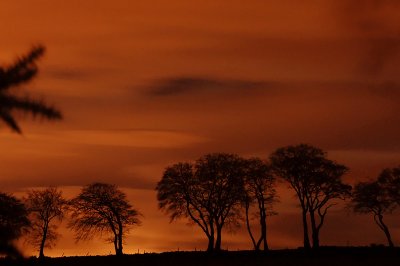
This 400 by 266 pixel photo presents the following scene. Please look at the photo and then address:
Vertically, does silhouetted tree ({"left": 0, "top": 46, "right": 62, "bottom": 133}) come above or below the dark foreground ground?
below

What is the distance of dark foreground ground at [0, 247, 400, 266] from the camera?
56281mm

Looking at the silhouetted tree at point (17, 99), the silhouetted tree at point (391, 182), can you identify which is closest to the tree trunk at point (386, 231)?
the silhouetted tree at point (391, 182)

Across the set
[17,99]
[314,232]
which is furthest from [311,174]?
[17,99]

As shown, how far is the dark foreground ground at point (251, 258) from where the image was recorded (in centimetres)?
Answer: 5628

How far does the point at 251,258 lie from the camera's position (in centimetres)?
6178

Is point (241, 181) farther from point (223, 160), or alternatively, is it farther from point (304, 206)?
point (304, 206)

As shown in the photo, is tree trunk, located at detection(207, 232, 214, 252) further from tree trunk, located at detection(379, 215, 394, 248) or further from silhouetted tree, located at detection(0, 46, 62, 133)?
silhouetted tree, located at detection(0, 46, 62, 133)

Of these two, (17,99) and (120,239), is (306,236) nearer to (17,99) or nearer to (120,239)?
(120,239)

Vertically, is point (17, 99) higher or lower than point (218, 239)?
lower

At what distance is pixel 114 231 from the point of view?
253 ft

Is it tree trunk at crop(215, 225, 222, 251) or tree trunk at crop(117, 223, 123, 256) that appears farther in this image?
tree trunk at crop(117, 223, 123, 256)

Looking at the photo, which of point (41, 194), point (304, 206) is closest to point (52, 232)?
point (41, 194)

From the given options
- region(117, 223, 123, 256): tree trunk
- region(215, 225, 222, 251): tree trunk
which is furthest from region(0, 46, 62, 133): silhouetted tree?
region(117, 223, 123, 256): tree trunk

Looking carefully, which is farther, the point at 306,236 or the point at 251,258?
the point at 306,236
